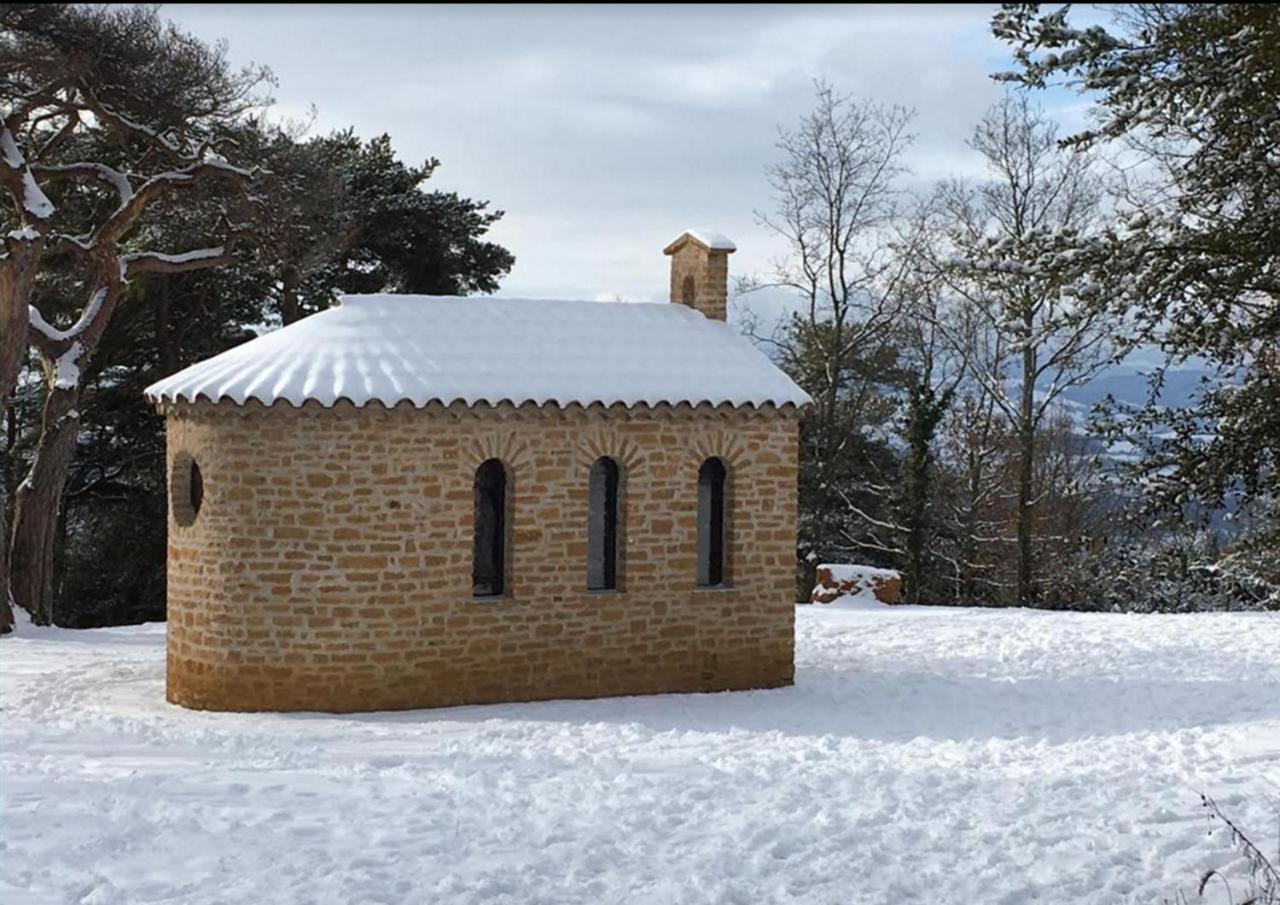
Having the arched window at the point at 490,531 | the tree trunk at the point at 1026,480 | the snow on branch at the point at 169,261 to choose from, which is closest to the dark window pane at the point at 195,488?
the arched window at the point at 490,531

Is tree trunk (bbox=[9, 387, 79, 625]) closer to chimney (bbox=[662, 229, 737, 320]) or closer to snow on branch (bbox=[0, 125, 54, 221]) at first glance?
snow on branch (bbox=[0, 125, 54, 221])

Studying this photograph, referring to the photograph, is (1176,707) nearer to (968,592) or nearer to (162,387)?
(162,387)

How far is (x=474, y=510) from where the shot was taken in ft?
38.6

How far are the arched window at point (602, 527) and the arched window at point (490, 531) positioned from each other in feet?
2.70

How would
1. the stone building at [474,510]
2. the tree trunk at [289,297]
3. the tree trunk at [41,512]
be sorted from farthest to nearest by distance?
the tree trunk at [289,297], the tree trunk at [41,512], the stone building at [474,510]

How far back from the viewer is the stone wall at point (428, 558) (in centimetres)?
1116

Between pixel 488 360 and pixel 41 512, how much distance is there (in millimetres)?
9396

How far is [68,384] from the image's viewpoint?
57.8ft

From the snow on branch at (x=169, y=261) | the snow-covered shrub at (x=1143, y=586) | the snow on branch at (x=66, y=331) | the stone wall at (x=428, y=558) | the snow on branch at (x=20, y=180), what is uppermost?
the snow on branch at (x=20, y=180)

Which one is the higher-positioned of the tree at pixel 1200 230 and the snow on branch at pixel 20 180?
the snow on branch at pixel 20 180

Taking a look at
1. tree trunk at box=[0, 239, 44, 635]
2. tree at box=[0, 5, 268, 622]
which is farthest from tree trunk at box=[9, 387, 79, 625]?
tree trunk at box=[0, 239, 44, 635]

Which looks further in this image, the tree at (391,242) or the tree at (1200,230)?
the tree at (391,242)

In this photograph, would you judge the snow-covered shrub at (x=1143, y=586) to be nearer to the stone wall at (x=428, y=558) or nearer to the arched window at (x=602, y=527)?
the stone wall at (x=428, y=558)

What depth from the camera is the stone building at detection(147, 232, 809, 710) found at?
440 inches
